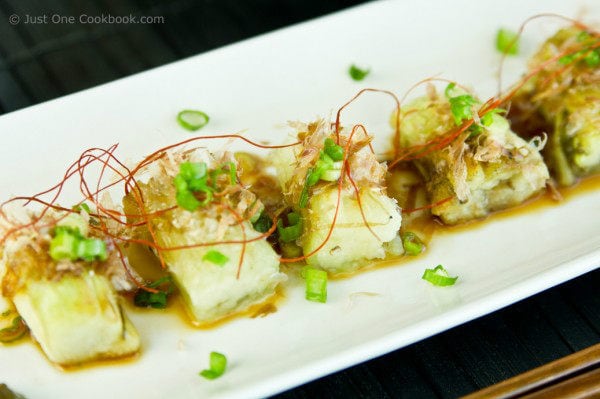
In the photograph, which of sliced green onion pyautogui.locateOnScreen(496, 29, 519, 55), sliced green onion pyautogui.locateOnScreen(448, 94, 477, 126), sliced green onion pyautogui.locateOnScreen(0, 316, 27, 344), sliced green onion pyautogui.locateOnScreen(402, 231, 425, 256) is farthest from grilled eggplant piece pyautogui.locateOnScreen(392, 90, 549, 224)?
sliced green onion pyautogui.locateOnScreen(0, 316, 27, 344)

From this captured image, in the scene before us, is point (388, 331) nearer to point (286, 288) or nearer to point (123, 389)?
point (286, 288)

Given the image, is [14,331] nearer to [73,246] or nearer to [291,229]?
[73,246]

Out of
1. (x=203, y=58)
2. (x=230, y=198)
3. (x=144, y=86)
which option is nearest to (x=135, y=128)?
(x=144, y=86)

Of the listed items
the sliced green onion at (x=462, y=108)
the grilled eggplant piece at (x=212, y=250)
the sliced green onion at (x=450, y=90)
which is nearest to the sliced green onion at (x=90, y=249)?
the grilled eggplant piece at (x=212, y=250)

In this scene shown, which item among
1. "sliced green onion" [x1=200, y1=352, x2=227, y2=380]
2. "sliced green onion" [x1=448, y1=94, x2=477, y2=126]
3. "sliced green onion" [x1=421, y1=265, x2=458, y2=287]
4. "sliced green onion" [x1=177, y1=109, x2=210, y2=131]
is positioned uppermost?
"sliced green onion" [x1=177, y1=109, x2=210, y2=131]

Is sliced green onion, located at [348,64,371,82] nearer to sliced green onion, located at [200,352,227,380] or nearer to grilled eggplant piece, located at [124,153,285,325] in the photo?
grilled eggplant piece, located at [124,153,285,325]

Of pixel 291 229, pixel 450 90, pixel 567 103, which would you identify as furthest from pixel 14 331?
pixel 567 103
